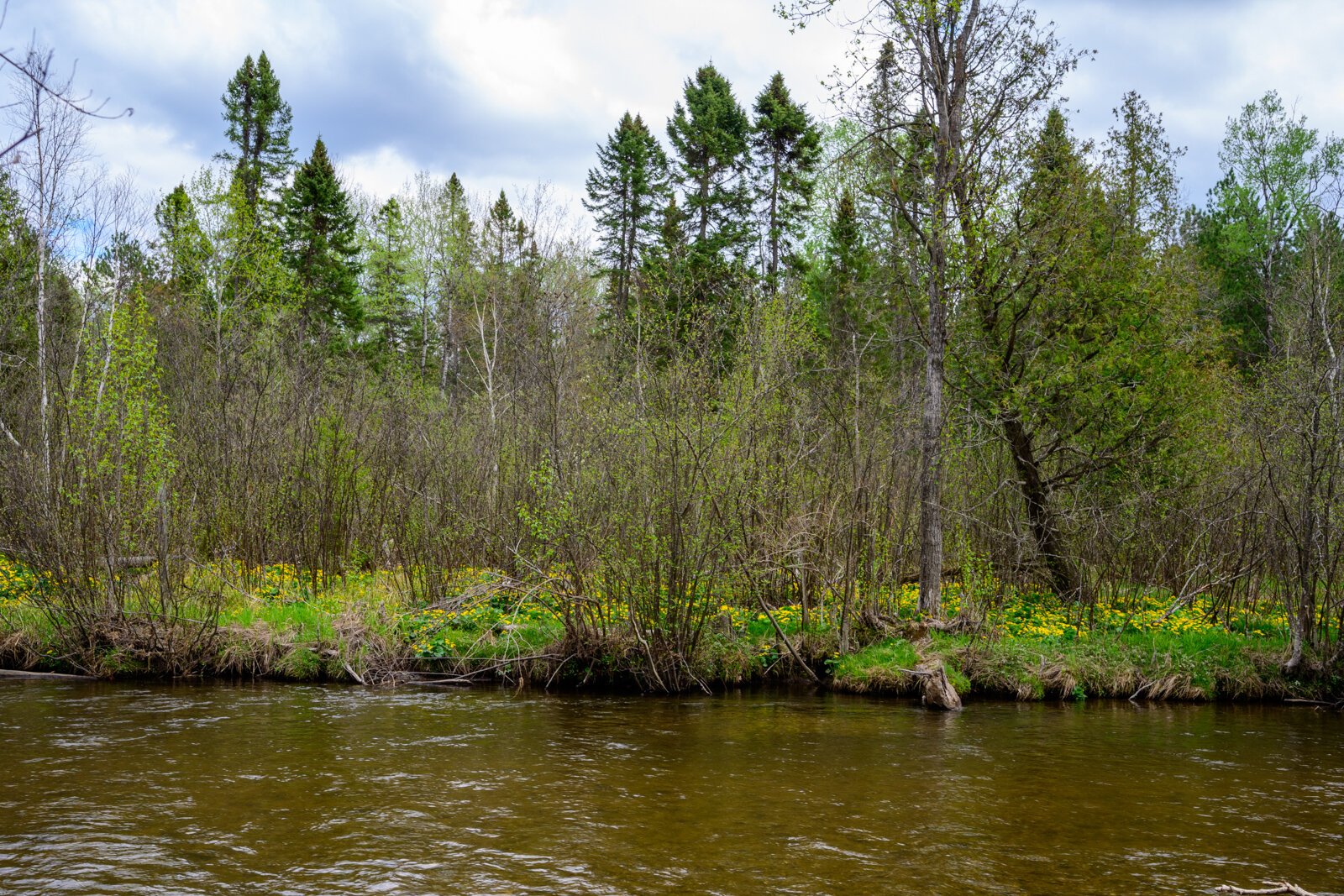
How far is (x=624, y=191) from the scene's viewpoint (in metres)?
32.1

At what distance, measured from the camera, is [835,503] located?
1280 centimetres

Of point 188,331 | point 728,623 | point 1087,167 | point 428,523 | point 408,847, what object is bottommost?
point 408,847

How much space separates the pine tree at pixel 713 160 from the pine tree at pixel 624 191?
6.26 feet

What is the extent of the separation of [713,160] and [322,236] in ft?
45.9

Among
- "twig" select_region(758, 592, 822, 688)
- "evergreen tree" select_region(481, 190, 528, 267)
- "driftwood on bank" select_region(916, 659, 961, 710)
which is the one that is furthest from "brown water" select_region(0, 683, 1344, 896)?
"evergreen tree" select_region(481, 190, 528, 267)

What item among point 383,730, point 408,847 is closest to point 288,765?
Answer: point 383,730

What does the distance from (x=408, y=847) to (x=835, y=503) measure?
8010mm

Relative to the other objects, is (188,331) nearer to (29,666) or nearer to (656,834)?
(29,666)

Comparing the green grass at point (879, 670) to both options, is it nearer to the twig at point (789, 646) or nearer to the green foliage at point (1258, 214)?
the twig at point (789, 646)

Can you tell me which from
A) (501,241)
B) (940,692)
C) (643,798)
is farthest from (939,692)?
(501,241)

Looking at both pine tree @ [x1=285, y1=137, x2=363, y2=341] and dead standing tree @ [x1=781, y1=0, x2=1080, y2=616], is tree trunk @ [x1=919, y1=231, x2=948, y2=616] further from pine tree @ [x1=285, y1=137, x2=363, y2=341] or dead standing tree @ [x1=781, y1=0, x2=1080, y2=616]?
pine tree @ [x1=285, y1=137, x2=363, y2=341]

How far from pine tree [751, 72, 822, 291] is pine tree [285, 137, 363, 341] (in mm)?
14802

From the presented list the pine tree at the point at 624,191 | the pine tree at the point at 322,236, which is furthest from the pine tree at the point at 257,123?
the pine tree at the point at 624,191

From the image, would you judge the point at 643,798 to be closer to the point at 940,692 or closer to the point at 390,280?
the point at 940,692
